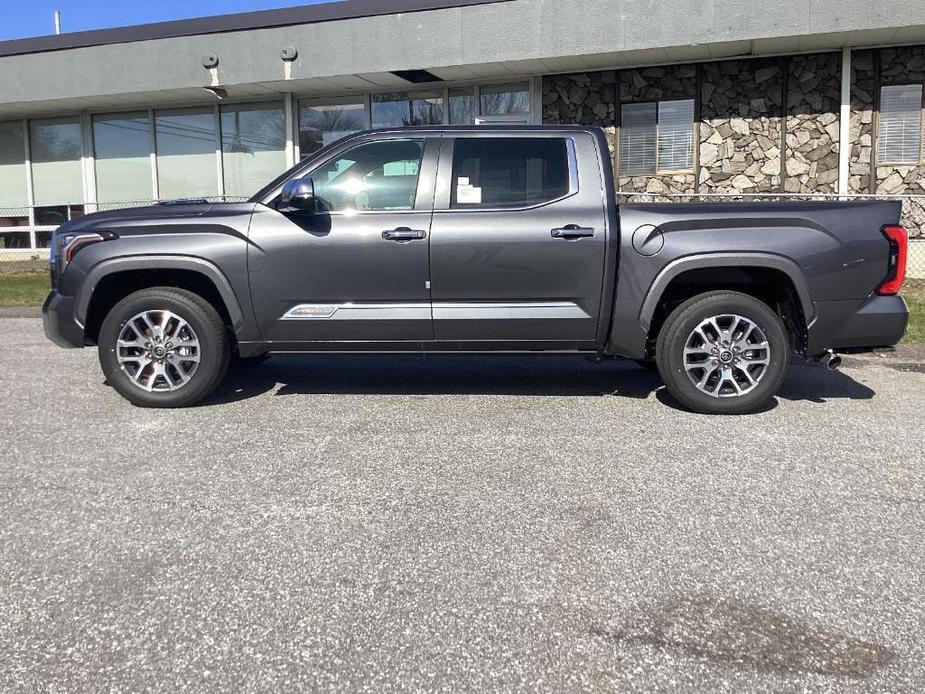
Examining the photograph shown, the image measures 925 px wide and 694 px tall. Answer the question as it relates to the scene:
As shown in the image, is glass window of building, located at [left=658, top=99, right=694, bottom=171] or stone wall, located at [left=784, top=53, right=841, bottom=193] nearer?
stone wall, located at [left=784, top=53, right=841, bottom=193]

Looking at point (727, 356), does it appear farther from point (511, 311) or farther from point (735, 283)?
point (511, 311)

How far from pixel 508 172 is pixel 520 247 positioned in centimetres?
60

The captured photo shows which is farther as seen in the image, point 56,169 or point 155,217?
point 56,169

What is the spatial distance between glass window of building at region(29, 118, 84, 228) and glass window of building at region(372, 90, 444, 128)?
7.02 metres

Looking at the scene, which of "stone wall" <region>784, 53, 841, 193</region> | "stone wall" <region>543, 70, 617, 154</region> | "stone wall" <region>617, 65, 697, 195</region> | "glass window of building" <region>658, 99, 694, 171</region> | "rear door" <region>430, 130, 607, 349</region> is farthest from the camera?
"stone wall" <region>543, 70, 617, 154</region>

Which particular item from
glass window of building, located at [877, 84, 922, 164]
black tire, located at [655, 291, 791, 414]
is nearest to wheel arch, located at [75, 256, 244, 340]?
black tire, located at [655, 291, 791, 414]

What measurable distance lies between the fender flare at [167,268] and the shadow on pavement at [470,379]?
811mm

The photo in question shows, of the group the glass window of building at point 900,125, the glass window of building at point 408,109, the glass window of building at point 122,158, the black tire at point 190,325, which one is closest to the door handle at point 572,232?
the black tire at point 190,325

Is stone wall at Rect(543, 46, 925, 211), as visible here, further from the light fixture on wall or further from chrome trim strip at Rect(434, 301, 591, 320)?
chrome trim strip at Rect(434, 301, 591, 320)

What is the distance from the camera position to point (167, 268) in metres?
5.64

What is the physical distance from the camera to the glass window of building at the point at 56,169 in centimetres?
1777

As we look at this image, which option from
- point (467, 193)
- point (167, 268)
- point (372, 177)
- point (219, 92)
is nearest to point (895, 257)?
point (467, 193)

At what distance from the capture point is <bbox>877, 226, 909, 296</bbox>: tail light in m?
5.29

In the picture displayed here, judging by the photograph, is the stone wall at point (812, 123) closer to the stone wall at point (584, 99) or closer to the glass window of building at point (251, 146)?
the stone wall at point (584, 99)
